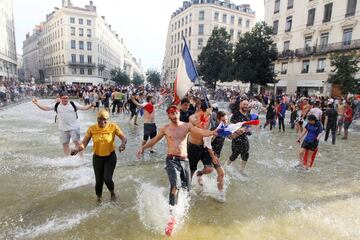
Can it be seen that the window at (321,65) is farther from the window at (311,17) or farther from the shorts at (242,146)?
the shorts at (242,146)

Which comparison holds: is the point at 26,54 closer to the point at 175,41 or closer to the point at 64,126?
the point at 175,41

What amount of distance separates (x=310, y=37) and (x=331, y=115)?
26468 mm

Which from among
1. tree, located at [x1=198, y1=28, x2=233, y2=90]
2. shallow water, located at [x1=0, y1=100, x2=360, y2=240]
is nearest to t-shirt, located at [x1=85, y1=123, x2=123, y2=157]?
shallow water, located at [x1=0, y1=100, x2=360, y2=240]

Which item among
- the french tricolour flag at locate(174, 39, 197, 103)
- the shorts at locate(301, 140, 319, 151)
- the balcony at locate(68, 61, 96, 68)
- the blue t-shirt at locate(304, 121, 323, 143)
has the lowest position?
the shorts at locate(301, 140, 319, 151)

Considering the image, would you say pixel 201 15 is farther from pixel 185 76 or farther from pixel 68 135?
pixel 185 76

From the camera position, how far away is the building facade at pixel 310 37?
28.8 metres

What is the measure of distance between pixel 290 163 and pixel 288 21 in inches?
1324

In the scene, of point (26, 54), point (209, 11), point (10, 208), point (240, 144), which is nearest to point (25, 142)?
point (10, 208)

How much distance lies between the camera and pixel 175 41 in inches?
2810

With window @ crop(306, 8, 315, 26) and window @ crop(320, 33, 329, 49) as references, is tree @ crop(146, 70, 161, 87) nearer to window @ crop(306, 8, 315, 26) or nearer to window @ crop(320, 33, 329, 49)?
window @ crop(306, 8, 315, 26)

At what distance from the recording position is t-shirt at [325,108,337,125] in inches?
410

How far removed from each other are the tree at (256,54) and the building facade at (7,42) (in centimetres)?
3950

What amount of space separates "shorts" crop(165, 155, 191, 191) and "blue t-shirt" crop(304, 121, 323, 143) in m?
4.01

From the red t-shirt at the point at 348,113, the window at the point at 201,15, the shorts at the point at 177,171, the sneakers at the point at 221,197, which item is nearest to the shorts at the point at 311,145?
the sneakers at the point at 221,197
